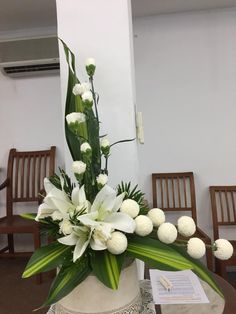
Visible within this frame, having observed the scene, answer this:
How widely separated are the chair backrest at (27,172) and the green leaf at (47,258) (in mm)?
1887

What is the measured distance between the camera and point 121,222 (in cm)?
57

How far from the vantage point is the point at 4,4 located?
206 centimetres

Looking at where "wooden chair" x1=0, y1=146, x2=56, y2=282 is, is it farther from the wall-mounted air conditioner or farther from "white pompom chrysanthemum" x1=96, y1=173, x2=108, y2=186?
"white pompom chrysanthemum" x1=96, y1=173, x2=108, y2=186

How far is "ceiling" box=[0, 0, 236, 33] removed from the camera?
2090 mm

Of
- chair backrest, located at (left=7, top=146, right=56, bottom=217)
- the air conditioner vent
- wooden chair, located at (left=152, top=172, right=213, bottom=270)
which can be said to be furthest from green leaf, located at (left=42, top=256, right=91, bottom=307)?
the air conditioner vent

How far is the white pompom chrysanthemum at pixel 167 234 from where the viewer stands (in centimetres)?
58

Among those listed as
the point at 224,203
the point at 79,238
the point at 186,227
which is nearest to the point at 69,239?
the point at 79,238

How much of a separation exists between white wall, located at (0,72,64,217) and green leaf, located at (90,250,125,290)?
6.78 ft

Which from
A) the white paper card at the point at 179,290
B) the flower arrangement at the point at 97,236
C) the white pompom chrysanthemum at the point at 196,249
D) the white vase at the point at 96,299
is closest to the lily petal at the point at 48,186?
the flower arrangement at the point at 97,236

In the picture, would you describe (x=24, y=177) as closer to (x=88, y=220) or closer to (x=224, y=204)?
(x=224, y=204)

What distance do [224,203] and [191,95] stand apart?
93cm

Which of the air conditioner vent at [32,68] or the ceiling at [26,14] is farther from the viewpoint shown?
the air conditioner vent at [32,68]

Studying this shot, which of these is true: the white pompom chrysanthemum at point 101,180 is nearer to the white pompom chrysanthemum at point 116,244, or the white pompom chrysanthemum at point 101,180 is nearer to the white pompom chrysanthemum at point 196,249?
the white pompom chrysanthemum at point 116,244

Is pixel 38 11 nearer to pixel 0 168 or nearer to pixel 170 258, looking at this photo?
pixel 0 168
